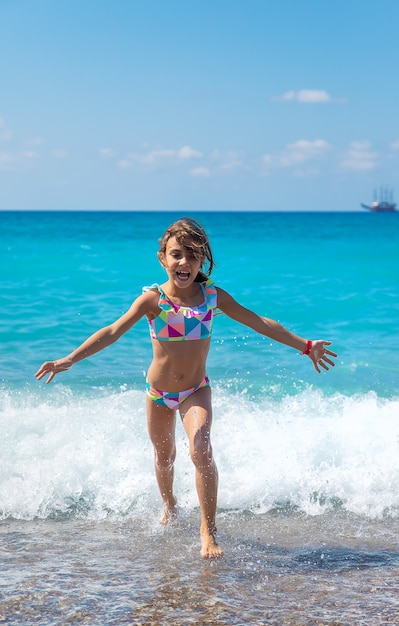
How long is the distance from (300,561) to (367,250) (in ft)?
77.1

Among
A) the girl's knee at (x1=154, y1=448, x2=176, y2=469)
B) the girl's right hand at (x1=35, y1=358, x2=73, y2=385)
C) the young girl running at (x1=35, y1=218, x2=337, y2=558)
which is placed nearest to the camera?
the girl's right hand at (x1=35, y1=358, x2=73, y2=385)

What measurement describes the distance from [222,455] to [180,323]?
1.85 m

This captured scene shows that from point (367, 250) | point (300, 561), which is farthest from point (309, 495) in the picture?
point (367, 250)

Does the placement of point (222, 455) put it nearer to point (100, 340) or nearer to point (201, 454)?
point (201, 454)

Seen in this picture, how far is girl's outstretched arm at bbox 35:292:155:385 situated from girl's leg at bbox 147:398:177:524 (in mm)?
509

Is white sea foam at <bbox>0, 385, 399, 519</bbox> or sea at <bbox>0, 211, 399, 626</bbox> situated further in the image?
white sea foam at <bbox>0, 385, 399, 519</bbox>

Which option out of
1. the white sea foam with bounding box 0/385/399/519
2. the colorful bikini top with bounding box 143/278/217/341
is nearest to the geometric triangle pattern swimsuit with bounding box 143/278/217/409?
the colorful bikini top with bounding box 143/278/217/341

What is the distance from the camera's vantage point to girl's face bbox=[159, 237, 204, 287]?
4.32m

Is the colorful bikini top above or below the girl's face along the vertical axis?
below

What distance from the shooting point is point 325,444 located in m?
6.08

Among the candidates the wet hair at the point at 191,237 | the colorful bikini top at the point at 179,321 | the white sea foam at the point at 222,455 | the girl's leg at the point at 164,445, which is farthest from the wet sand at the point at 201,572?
the wet hair at the point at 191,237

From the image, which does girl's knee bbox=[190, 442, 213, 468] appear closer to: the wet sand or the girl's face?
the wet sand

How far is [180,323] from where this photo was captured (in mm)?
4367

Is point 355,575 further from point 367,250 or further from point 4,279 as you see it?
point 367,250
